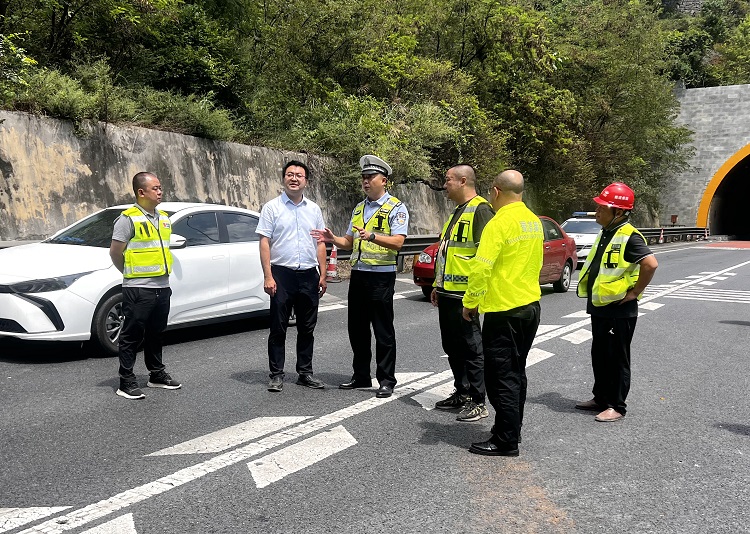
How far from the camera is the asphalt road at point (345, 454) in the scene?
362 cm

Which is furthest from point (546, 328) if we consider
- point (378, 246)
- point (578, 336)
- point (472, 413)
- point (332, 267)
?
point (332, 267)

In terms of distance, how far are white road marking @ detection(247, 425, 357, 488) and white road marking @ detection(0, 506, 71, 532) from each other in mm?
1044

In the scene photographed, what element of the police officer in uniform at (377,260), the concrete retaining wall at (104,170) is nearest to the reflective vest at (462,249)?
the police officer in uniform at (377,260)

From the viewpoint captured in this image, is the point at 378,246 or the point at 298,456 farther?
the point at 378,246

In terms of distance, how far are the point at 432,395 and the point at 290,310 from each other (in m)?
1.40

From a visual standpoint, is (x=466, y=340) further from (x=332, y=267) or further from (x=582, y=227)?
(x=582, y=227)

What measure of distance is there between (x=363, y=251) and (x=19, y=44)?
513 inches

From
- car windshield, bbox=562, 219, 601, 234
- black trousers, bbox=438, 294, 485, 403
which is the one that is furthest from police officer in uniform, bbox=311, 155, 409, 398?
car windshield, bbox=562, 219, 601, 234

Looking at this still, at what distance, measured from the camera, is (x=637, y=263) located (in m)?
5.46

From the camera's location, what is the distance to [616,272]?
554cm

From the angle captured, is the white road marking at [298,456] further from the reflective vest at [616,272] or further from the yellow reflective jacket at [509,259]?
the reflective vest at [616,272]

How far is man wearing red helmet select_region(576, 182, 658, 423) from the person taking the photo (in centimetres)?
549

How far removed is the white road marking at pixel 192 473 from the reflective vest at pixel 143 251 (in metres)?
1.93

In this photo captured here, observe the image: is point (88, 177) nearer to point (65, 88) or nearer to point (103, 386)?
point (65, 88)
